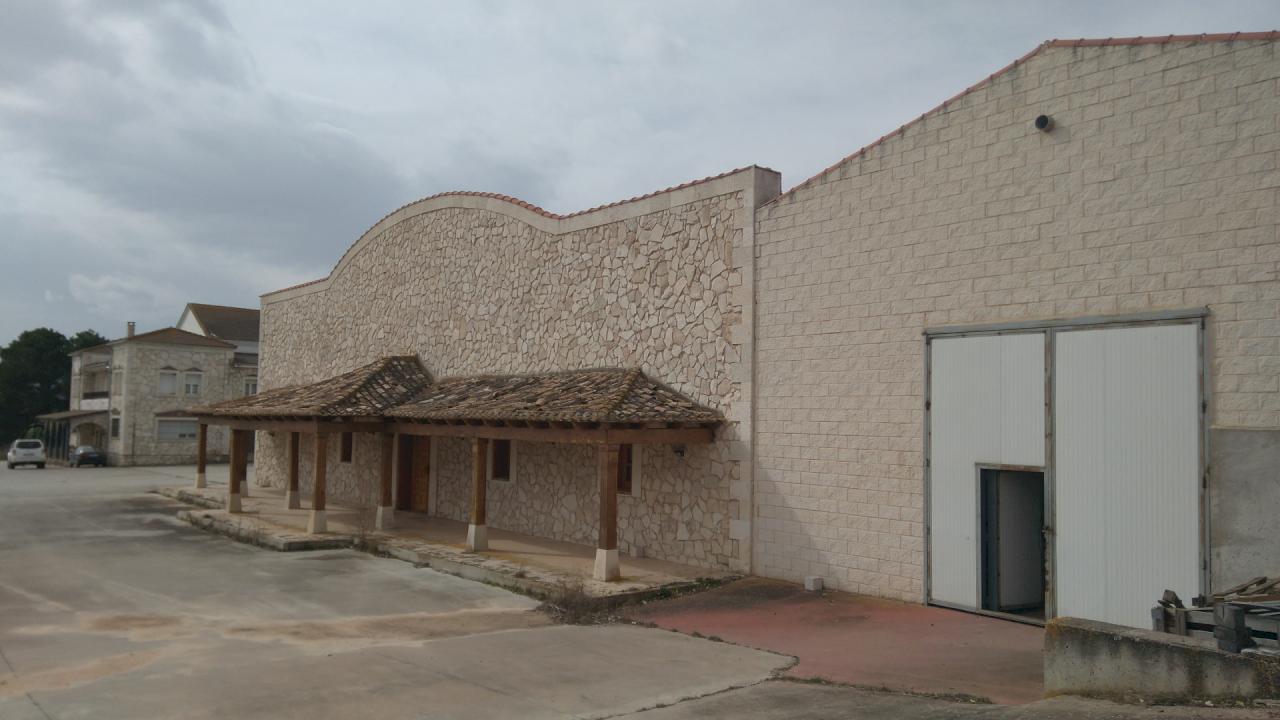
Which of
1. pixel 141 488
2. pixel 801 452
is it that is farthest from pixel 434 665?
pixel 141 488

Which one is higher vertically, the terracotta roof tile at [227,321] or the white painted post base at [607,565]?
the terracotta roof tile at [227,321]

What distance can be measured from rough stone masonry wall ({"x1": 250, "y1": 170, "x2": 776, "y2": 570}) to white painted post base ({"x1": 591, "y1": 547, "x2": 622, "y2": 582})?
1658mm

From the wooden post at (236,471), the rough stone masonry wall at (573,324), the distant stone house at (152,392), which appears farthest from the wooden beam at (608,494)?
the distant stone house at (152,392)

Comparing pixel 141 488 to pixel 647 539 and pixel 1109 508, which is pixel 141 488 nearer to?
pixel 647 539

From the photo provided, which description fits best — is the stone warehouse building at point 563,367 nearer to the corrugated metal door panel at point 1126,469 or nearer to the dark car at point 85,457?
the corrugated metal door panel at point 1126,469

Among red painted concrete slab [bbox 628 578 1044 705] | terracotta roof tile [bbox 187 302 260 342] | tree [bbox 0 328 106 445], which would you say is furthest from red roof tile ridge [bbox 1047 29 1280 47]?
tree [bbox 0 328 106 445]

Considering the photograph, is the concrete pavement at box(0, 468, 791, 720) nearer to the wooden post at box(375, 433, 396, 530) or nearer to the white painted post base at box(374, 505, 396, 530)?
the wooden post at box(375, 433, 396, 530)

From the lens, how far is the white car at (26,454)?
4194 cm

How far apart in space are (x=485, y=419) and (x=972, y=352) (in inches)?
307

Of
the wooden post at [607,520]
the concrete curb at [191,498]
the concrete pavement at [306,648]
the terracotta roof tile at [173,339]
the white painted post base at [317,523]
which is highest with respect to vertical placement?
the terracotta roof tile at [173,339]

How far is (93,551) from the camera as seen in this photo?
1616 centimetres

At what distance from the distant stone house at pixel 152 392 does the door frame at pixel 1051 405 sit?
40410mm

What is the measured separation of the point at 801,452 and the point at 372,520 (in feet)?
36.4

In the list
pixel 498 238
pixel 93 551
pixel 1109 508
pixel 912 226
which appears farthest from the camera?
pixel 498 238
